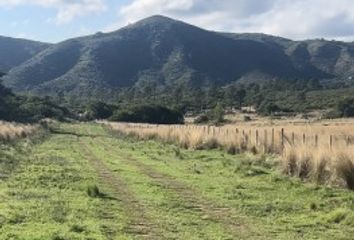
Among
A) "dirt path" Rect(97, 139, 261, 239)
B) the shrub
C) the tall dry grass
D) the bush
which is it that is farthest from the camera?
the bush

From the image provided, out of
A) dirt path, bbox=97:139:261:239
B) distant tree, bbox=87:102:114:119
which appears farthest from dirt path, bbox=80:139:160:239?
distant tree, bbox=87:102:114:119

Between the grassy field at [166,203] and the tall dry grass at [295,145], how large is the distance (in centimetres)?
63

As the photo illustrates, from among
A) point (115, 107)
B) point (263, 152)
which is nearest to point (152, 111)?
point (115, 107)

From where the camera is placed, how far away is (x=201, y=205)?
16.1 m

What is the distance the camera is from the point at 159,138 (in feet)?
161

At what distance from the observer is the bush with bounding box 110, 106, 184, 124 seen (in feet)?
347

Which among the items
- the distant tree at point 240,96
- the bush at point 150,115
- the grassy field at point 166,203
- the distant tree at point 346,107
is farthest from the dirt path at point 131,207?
the distant tree at point 240,96

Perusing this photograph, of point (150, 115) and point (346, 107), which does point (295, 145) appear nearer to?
point (346, 107)

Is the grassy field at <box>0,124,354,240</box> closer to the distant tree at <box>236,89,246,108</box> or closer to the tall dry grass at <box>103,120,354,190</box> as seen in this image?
the tall dry grass at <box>103,120,354,190</box>

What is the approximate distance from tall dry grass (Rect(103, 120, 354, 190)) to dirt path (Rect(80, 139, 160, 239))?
5442mm

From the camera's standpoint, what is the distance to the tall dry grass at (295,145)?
1886cm

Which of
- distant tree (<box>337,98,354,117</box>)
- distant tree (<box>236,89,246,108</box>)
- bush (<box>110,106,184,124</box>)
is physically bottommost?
bush (<box>110,106,184,124</box>)

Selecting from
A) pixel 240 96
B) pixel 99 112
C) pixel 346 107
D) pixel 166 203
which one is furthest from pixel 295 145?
pixel 240 96

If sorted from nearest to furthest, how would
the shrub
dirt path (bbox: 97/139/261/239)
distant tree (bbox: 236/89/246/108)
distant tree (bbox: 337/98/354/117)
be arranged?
dirt path (bbox: 97/139/261/239) → the shrub → distant tree (bbox: 337/98/354/117) → distant tree (bbox: 236/89/246/108)
